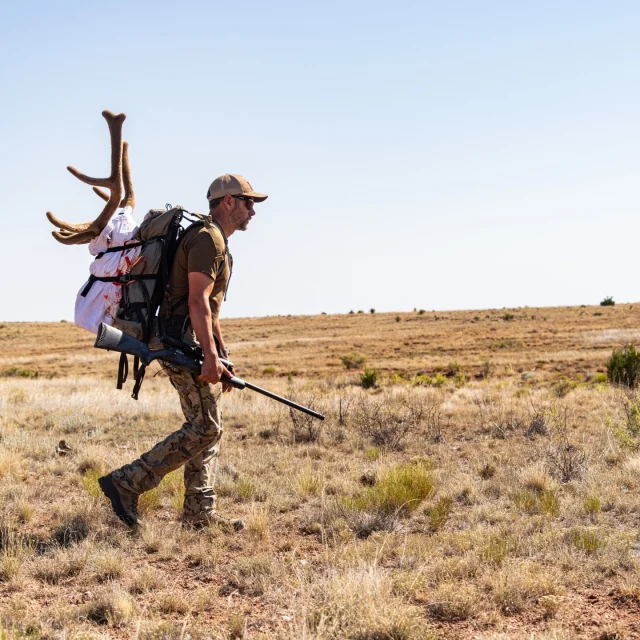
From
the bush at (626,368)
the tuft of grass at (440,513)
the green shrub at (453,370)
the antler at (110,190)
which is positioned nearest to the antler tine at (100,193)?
the antler at (110,190)

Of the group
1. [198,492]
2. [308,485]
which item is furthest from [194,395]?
[308,485]

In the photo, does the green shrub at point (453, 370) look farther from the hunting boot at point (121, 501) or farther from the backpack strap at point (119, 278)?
the backpack strap at point (119, 278)

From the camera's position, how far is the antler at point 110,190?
5.54 meters

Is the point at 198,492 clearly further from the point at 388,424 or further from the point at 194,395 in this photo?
the point at 388,424

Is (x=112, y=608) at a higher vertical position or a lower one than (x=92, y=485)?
lower

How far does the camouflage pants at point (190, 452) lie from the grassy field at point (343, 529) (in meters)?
0.27

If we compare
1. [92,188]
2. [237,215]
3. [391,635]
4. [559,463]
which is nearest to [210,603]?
[391,635]

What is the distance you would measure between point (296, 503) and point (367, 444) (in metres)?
2.77

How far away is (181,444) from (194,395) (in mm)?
378

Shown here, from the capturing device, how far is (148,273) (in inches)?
206

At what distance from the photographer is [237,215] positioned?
5379mm

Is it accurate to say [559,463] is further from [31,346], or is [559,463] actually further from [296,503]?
[31,346]

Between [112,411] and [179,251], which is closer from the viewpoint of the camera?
[179,251]

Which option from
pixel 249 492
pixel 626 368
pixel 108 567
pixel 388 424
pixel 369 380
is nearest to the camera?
pixel 108 567
